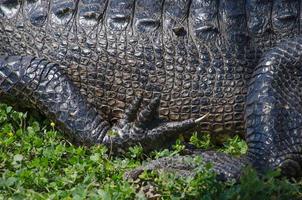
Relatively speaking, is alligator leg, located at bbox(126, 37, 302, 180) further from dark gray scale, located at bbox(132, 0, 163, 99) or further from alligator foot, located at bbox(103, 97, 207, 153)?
dark gray scale, located at bbox(132, 0, 163, 99)

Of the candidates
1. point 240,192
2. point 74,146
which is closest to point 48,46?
point 74,146


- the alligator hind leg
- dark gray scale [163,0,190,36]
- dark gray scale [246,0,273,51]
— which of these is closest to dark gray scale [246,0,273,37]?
dark gray scale [246,0,273,51]

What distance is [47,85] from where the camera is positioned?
5910 millimetres

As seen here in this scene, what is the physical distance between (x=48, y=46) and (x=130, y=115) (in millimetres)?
738

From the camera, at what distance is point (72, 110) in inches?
228

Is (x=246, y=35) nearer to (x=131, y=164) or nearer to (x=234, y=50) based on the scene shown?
(x=234, y=50)

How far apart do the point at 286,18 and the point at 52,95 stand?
1518 mm

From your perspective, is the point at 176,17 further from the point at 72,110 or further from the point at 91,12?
the point at 72,110

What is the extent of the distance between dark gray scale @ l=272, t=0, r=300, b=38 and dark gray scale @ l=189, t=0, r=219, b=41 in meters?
0.36

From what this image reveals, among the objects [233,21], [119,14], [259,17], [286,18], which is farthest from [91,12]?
[286,18]

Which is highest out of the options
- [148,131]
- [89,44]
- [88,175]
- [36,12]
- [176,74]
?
[36,12]

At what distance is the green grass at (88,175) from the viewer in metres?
4.82

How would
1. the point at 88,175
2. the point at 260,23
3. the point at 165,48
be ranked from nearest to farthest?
the point at 88,175 → the point at 260,23 → the point at 165,48

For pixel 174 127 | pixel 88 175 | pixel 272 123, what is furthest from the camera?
pixel 174 127
